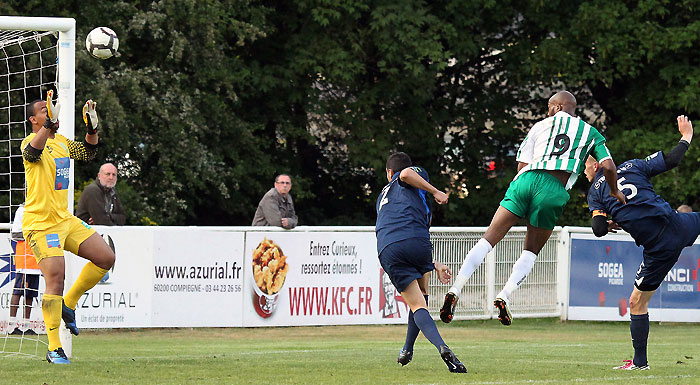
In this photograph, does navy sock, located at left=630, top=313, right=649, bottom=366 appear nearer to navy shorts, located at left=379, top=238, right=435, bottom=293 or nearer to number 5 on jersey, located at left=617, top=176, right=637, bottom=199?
number 5 on jersey, located at left=617, top=176, right=637, bottom=199

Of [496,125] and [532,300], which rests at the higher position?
[496,125]

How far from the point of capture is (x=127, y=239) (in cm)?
1589

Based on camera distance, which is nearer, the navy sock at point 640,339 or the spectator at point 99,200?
the navy sock at point 640,339

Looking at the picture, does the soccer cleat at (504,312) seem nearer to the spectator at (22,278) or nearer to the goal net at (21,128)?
the goal net at (21,128)

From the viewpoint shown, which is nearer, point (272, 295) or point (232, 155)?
point (272, 295)

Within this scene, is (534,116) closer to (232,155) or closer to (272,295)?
(232,155)

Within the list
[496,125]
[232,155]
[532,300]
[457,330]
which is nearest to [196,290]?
[457,330]

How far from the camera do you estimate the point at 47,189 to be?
32.7ft

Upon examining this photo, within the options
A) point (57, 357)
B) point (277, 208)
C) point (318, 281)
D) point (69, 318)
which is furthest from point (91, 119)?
point (318, 281)

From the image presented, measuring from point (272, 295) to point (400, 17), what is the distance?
11.4 meters

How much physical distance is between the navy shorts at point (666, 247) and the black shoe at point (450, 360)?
2.00 meters

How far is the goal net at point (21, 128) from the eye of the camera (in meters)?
10.9

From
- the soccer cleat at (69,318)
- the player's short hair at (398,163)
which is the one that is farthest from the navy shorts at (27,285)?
the player's short hair at (398,163)

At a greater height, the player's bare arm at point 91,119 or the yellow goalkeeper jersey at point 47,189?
the player's bare arm at point 91,119
